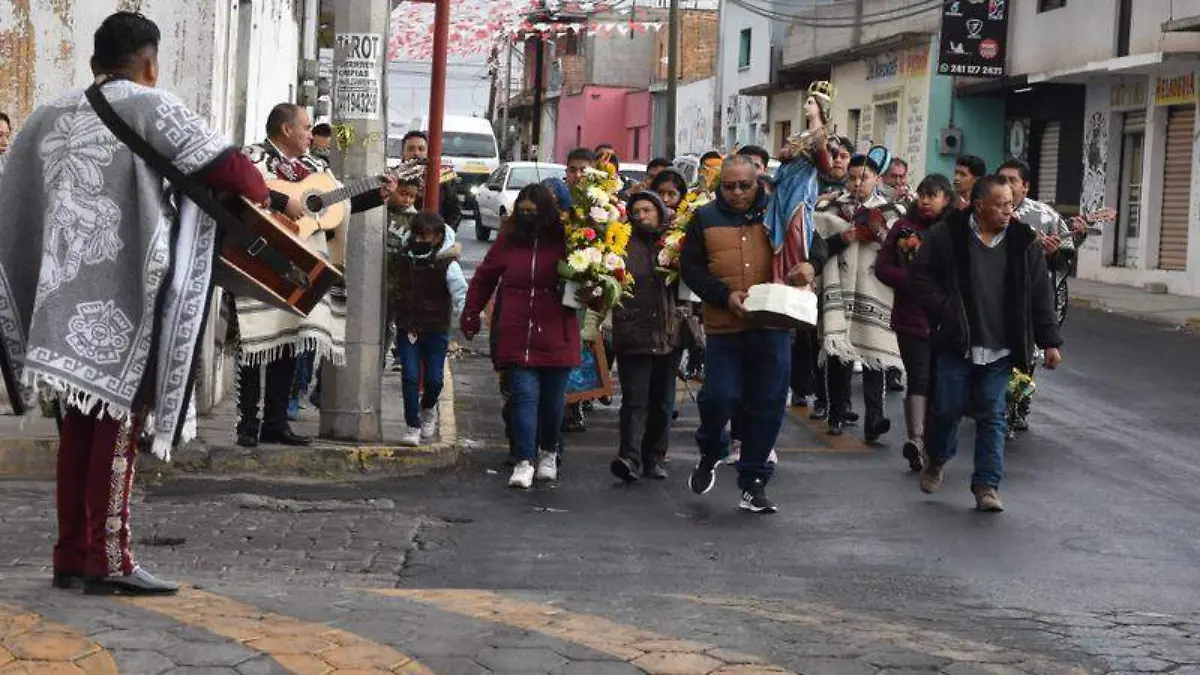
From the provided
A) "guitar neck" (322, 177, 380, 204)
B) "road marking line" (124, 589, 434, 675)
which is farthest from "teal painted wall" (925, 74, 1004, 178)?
"road marking line" (124, 589, 434, 675)

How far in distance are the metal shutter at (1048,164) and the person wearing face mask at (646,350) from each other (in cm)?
2526

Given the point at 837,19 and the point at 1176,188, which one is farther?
the point at 837,19

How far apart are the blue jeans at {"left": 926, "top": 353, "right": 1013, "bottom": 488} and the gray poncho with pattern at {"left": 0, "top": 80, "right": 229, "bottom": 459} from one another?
16.4 ft

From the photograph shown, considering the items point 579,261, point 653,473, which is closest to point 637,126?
point 653,473

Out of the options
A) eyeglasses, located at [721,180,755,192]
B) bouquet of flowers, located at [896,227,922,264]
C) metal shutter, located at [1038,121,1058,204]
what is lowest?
bouquet of flowers, located at [896,227,922,264]

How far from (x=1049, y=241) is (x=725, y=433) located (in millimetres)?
3201

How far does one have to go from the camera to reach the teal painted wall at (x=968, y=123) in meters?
39.5

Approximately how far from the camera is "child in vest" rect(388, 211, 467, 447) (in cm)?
1226

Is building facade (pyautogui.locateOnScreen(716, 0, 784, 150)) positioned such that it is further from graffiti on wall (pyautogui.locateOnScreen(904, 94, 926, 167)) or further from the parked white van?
graffiti on wall (pyautogui.locateOnScreen(904, 94, 926, 167))

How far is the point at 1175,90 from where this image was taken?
3083 cm

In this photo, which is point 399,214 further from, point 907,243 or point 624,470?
point 907,243

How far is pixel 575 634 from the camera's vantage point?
642cm

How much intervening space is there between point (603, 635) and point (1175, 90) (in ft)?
86.1

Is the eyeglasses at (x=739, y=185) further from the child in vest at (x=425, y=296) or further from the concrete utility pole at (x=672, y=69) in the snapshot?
the concrete utility pole at (x=672, y=69)
